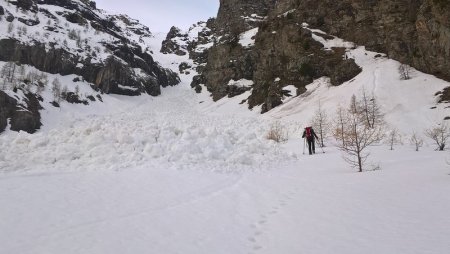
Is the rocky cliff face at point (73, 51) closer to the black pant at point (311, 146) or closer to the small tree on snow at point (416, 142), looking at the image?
the black pant at point (311, 146)

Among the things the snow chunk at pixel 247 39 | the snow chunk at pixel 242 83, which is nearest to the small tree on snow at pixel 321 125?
the snow chunk at pixel 242 83

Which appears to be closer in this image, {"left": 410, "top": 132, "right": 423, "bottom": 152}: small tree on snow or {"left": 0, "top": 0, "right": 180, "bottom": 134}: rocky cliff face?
{"left": 410, "top": 132, "right": 423, "bottom": 152}: small tree on snow

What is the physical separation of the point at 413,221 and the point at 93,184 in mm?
7934

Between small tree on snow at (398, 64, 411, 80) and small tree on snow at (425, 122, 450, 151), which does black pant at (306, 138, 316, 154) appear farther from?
small tree on snow at (398, 64, 411, 80)

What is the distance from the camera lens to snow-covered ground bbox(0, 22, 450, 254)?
6000mm

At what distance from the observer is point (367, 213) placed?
25.4ft

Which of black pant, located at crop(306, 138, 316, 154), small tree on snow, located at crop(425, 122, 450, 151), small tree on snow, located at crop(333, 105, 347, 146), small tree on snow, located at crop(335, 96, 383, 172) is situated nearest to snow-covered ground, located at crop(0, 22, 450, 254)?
small tree on snow, located at crop(335, 96, 383, 172)

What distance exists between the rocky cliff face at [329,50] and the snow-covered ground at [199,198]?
36.7 meters

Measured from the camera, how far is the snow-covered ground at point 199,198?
6000mm

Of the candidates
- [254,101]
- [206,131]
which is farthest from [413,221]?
[254,101]

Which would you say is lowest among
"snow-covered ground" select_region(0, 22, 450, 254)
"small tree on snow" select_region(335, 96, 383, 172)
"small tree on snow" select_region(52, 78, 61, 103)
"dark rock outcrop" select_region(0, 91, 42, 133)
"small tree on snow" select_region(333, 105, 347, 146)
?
"snow-covered ground" select_region(0, 22, 450, 254)

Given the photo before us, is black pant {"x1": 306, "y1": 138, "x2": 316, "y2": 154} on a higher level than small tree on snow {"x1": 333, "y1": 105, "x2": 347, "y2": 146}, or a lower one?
lower

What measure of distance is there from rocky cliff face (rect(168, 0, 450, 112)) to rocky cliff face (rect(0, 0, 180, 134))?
30.7 metres

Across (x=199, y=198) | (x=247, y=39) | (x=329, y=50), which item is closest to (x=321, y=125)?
(x=199, y=198)
